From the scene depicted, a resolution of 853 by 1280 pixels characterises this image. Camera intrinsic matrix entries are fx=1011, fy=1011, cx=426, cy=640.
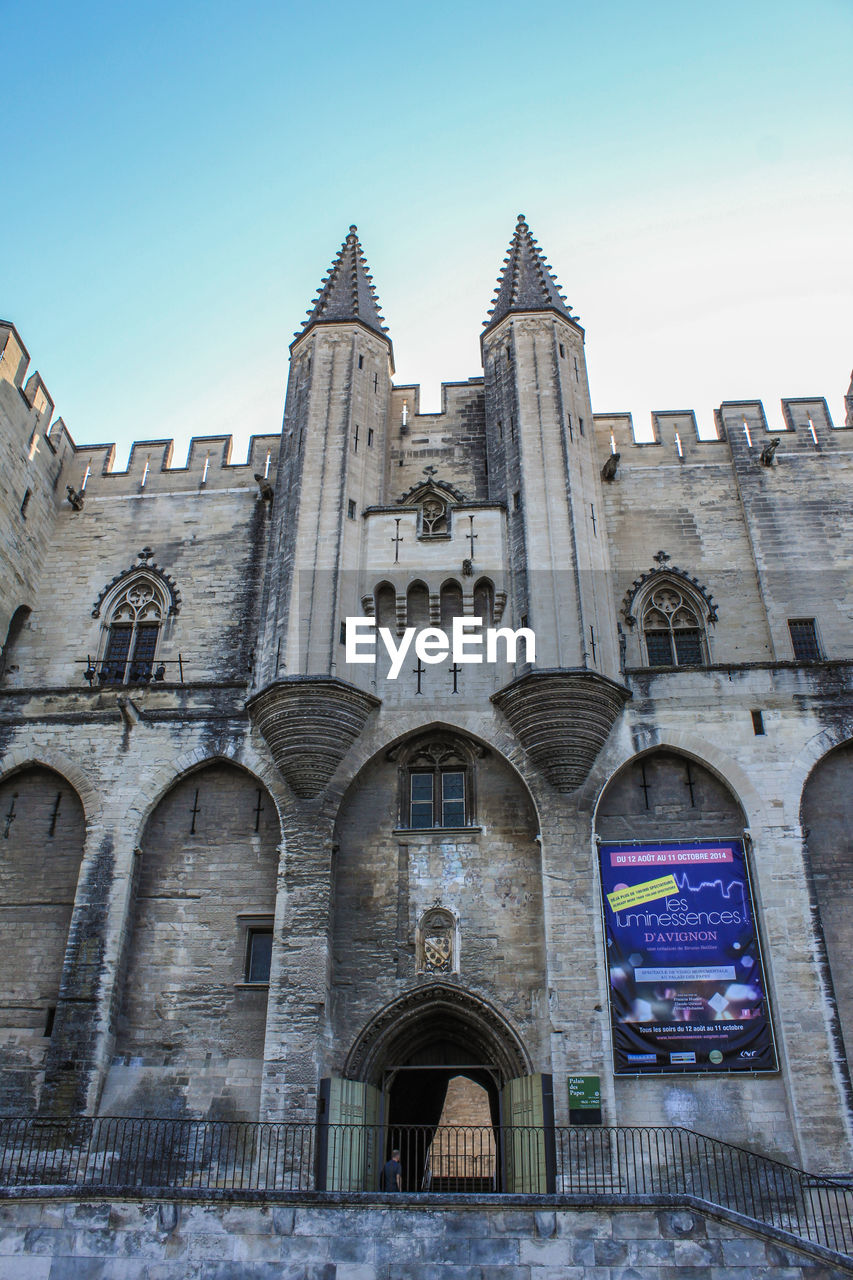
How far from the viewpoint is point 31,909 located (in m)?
16.6

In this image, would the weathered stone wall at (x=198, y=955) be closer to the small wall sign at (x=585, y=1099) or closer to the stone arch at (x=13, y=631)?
the small wall sign at (x=585, y=1099)

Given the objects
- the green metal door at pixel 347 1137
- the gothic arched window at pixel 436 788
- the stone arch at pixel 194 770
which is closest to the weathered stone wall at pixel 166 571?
the stone arch at pixel 194 770

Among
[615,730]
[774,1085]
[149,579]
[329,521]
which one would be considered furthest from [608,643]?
[149,579]

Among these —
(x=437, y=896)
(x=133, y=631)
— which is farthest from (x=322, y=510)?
(x=437, y=896)

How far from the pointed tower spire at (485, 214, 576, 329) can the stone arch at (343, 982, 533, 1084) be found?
13.9 m

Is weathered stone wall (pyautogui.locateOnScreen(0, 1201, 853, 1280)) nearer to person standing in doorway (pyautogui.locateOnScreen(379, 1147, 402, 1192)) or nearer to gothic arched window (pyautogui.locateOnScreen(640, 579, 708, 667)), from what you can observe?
person standing in doorway (pyautogui.locateOnScreen(379, 1147, 402, 1192))

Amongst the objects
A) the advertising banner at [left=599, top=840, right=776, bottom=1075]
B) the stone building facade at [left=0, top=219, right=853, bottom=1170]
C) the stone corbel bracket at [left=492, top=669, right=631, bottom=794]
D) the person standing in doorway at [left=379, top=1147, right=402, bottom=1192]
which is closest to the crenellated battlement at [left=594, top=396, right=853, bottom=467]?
the stone building facade at [left=0, top=219, right=853, bottom=1170]

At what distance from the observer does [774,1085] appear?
14055 mm

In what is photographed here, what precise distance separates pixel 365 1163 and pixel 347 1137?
0.60m

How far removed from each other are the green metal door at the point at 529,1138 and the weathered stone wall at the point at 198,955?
3.74m

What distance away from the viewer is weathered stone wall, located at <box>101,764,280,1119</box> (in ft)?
49.1

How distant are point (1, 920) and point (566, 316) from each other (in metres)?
16.0

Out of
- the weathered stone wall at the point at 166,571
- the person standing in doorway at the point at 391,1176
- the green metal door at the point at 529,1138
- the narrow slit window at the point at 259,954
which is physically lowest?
the person standing in doorway at the point at 391,1176

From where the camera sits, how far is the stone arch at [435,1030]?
14.9 m
